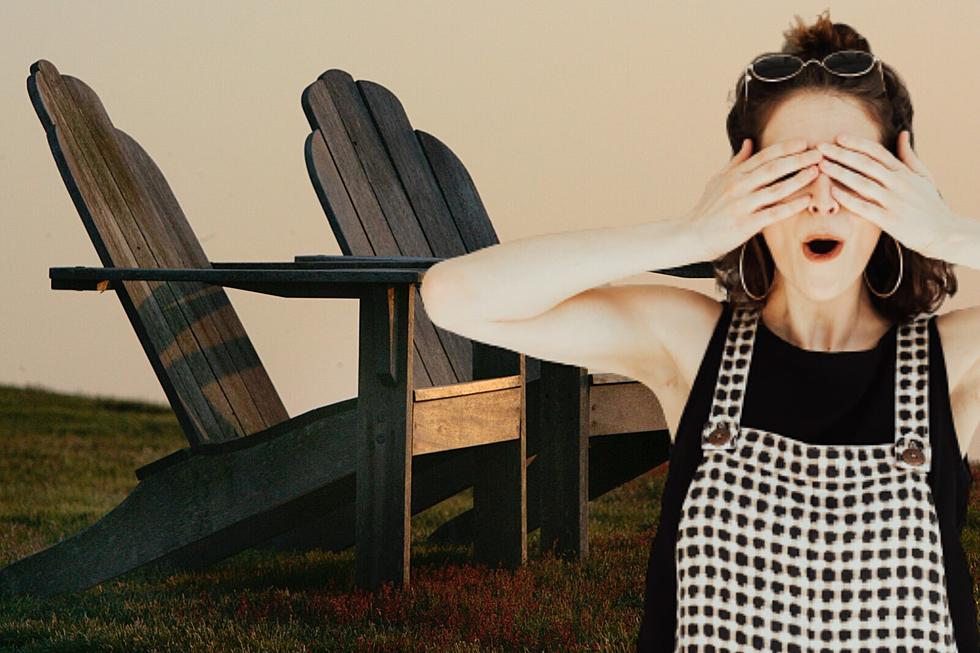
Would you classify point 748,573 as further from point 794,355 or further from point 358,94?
point 358,94

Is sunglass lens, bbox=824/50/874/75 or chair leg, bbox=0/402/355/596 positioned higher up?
sunglass lens, bbox=824/50/874/75

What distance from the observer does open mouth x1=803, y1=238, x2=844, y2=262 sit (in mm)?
1456

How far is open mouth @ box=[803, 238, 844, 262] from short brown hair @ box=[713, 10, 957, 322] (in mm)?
100

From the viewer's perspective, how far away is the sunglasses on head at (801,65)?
1505 millimetres

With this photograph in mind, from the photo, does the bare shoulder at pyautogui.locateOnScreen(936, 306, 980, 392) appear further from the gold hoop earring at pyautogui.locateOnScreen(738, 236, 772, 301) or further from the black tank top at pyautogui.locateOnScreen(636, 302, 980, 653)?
the gold hoop earring at pyautogui.locateOnScreen(738, 236, 772, 301)

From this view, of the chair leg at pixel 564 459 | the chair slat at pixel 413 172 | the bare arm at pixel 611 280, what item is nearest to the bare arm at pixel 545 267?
the bare arm at pixel 611 280

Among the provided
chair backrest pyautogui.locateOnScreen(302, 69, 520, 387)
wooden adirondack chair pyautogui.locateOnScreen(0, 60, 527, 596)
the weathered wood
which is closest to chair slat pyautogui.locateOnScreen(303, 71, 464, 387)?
chair backrest pyautogui.locateOnScreen(302, 69, 520, 387)

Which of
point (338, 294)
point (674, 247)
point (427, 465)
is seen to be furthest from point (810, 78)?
point (427, 465)

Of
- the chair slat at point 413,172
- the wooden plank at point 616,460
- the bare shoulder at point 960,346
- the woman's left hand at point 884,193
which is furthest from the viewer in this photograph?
the chair slat at point 413,172

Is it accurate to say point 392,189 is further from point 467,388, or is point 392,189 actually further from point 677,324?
point 677,324

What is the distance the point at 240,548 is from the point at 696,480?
2810 millimetres

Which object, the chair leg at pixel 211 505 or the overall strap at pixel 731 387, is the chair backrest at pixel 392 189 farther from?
the overall strap at pixel 731 387

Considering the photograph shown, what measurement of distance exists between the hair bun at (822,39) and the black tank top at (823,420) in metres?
0.32

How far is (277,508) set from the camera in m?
3.92
